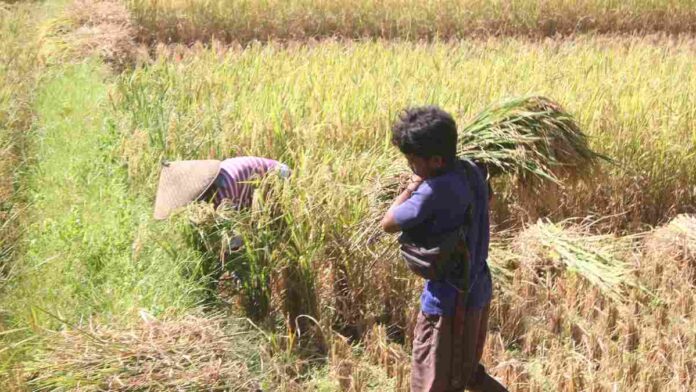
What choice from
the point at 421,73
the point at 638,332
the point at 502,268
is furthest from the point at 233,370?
the point at 421,73

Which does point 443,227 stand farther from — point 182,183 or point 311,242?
point 182,183

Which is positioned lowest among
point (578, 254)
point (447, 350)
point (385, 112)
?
point (578, 254)

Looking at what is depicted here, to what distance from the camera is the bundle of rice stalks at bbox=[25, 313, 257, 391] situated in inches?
94.3

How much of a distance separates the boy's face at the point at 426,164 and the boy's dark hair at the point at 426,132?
16 mm

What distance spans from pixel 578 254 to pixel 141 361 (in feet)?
6.79

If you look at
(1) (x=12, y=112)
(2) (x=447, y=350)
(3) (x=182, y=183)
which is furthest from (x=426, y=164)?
→ (1) (x=12, y=112)

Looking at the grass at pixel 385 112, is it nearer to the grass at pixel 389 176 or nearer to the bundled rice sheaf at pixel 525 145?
the grass at pixel 389 176

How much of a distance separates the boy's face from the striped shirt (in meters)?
1.08

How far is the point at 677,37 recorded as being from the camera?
9641 millimetres

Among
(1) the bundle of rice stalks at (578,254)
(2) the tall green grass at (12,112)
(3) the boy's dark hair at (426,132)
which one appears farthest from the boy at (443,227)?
(2) the tall green grass at (12,112)

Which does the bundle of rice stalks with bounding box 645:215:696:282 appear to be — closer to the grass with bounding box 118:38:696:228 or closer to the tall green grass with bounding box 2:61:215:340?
the grass with bounding box 118:38:696:228

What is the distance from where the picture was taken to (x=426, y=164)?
2.18 m

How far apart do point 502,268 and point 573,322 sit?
41 cm

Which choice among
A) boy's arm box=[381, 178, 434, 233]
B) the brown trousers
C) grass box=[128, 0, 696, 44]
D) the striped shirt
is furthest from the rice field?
grass box=[128, 0, 696, 44]
